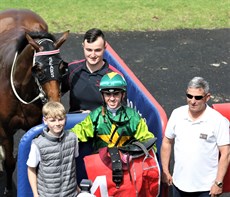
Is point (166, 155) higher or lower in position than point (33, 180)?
higher

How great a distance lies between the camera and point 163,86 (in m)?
8.06

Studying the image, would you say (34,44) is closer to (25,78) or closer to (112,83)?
(25,78)

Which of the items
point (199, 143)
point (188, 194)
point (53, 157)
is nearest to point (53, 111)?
point (53, 157)

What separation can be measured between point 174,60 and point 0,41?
14.3 ft

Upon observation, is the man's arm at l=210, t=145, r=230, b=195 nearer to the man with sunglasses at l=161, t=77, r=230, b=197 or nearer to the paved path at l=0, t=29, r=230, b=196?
the man with sunglasses at l=161, t=77, r=230, b=197

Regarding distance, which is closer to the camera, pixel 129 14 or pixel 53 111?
pixel 53 111

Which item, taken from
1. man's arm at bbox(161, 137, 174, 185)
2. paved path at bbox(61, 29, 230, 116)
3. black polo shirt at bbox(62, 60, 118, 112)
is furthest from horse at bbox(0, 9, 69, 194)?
paved path at bbox(61, 29, 230, 116)

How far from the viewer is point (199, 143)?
3781 millimetres

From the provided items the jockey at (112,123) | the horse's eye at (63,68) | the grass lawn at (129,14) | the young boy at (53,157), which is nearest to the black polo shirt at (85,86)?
the horse's eye at (63,68)

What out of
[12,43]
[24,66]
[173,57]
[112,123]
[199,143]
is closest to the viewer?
[199,143]

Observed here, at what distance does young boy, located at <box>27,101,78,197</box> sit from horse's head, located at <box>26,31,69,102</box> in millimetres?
447

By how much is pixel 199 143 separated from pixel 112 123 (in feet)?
2.25

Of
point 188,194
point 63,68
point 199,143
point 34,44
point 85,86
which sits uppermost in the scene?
point 34,44

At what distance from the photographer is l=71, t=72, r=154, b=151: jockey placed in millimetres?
3836
